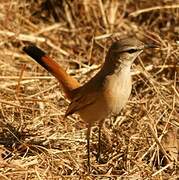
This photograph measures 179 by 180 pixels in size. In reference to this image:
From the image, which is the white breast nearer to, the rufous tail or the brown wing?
the brown wing

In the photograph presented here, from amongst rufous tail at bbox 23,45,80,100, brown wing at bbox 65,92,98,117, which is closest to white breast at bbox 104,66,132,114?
brown wing at bbox 65,92,98,117

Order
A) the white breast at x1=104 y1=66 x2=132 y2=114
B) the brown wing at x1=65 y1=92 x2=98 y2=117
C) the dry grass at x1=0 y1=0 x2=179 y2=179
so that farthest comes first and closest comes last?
the dry grass at x1=0 y1=0 x2=179 y2=179 < the brown wing at x1=65 y1=92 x2=98 y2=117 < the white breast at x1=104 y1=66 x2=132 y2=114

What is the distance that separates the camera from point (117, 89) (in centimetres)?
395

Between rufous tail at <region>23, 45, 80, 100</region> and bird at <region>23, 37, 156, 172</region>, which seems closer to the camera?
bird at <region>23, 37, 156, 172</region>

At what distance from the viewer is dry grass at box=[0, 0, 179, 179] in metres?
4.34

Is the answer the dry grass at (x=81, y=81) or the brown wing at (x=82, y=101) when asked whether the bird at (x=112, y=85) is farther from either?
the dry grass at (x=81, y=81)

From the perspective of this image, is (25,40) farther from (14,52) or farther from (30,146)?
(30,146)

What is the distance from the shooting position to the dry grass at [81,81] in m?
4.34

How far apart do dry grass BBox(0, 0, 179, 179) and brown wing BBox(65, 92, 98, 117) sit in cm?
42

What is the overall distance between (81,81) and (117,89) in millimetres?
1517

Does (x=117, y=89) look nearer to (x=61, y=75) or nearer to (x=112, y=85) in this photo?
(x=112, y=85)

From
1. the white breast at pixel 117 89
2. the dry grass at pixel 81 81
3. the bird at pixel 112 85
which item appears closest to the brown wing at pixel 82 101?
the bird at pixel 112 85

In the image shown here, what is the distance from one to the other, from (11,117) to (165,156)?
1.37 meters

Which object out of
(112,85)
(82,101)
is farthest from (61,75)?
(112,85)
